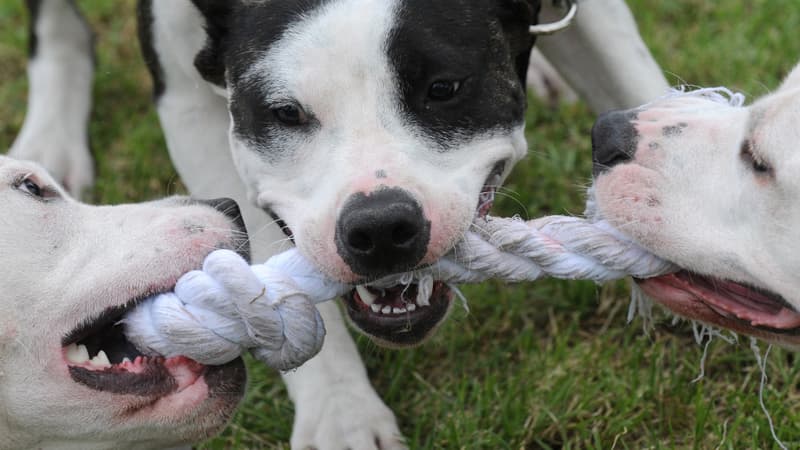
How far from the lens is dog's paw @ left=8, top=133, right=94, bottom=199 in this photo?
4.91m

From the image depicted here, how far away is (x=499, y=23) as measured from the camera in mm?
3326

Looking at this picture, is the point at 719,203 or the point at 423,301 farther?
the point at 423,301

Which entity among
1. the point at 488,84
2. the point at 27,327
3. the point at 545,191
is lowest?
the point at 545,191

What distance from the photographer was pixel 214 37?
3.50m

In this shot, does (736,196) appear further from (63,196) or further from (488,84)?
(63,196)

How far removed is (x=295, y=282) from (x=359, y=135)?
480 millimetres

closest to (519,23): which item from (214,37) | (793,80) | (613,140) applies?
(613,140)

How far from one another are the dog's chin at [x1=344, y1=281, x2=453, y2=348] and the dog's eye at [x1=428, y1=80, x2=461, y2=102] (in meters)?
0.53

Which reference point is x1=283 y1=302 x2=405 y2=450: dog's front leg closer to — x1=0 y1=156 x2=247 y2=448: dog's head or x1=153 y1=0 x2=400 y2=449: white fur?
x1=153 y1=0 x2=400 y2=449: white fur

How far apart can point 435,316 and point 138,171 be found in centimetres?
240

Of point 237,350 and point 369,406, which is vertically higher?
point 237,350

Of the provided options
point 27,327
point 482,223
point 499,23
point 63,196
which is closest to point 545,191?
point 499,23

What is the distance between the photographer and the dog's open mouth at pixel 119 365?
8.50 feet

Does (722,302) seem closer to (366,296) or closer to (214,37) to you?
(366,296)
